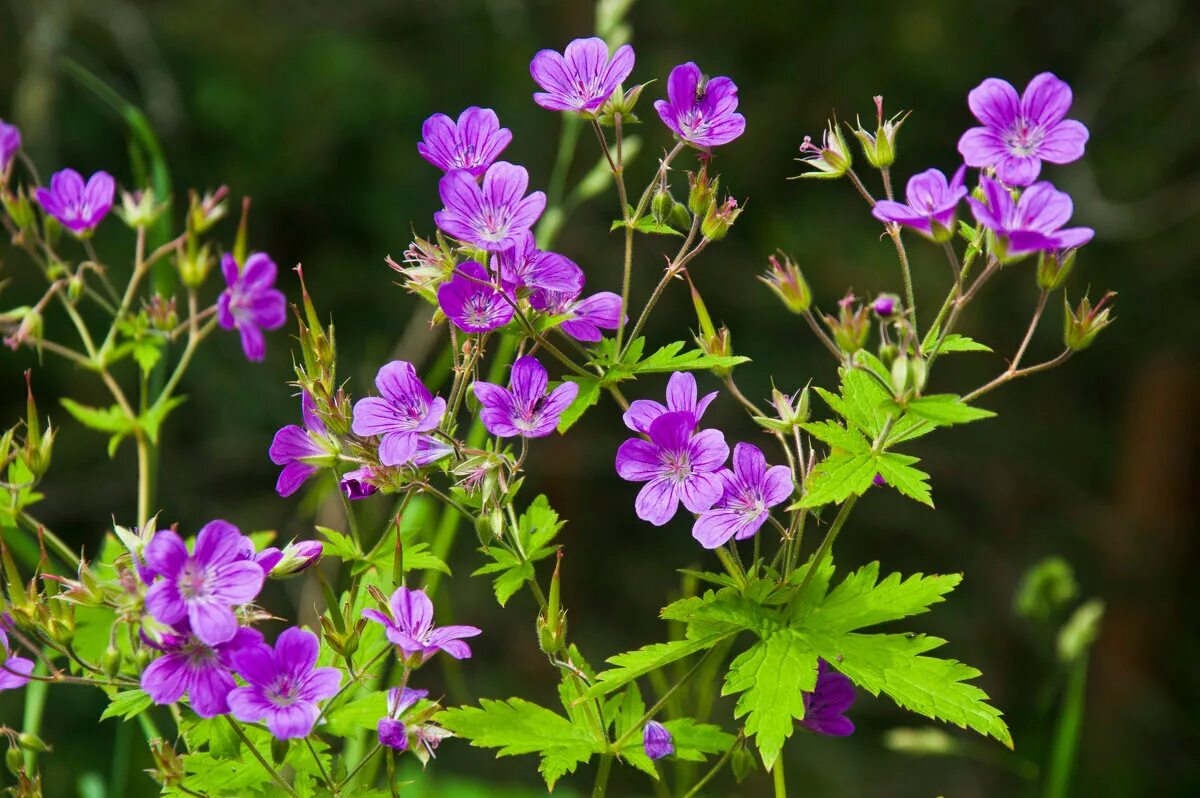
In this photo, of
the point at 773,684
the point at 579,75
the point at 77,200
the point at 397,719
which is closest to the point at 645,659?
the point at 773,684

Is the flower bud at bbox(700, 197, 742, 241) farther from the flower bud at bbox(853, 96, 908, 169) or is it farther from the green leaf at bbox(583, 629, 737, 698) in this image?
the green leaf at bbox(583, 629, 737, 698)

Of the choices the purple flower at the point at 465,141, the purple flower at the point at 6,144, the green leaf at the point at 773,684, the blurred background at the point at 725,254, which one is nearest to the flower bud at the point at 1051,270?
the green leaf at the point at 773,684

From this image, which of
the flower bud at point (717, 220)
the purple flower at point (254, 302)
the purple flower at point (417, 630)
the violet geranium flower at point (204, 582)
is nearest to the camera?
the violet geranium flower at point (204, 582)

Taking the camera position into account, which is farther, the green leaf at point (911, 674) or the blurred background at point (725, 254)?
the blurred background at point (725, 254)

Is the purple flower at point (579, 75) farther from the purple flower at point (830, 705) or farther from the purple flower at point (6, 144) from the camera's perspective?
the purple flower at point (6, 144)

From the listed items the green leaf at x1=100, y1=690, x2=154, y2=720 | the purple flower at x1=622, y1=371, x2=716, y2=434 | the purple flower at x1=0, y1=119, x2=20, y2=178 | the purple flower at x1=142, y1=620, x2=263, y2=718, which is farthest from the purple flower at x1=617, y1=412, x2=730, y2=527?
the purple flower at x1=0, y1=119, x2=20, y2=178

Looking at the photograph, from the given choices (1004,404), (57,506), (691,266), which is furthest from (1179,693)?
(57,506)
